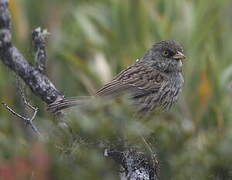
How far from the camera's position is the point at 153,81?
487cm

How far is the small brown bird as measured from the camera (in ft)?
15.1

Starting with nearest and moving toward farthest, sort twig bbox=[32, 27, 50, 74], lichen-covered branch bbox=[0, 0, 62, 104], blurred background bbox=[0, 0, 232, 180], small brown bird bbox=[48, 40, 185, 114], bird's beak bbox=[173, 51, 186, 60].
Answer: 1. lichen-covered branch bbox=[0, 0, 62, 104]
2. twig bbox=[32, 27, 50, 74]
3. small brown bird bbox=[48, 40, 185, 114]
4. bird's beak bbox=[173, 51, 186, 60]
5. blurred background bbox=[0, 0, 232, 180]

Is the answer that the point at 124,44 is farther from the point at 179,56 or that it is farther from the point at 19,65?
the point at 19,65

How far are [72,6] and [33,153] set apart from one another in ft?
18.9

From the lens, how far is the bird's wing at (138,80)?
4621mm

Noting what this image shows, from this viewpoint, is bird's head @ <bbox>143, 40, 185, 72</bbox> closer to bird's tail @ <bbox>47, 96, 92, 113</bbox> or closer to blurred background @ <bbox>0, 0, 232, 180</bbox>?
blurred background @ <bbox>0, 0, 232, 180</bbox>

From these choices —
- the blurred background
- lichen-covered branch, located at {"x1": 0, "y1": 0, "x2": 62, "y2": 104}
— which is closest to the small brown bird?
the blurred background

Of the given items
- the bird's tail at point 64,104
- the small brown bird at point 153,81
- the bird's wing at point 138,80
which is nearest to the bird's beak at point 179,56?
the small brown bird at point 153,81

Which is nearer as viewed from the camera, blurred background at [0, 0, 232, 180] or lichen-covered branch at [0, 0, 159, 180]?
lichen-covered branch at [0, 0, 159, 180]

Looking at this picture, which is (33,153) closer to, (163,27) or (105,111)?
(105,111)

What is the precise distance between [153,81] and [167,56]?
0.30 metres

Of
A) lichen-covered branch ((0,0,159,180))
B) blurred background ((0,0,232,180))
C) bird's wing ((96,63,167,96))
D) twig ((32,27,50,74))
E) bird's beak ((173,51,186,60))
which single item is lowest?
lichen-covered branch ((0,0,159,180))

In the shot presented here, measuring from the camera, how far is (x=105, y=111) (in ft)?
8.93

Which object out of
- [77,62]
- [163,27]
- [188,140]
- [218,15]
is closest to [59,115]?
[188,140]
